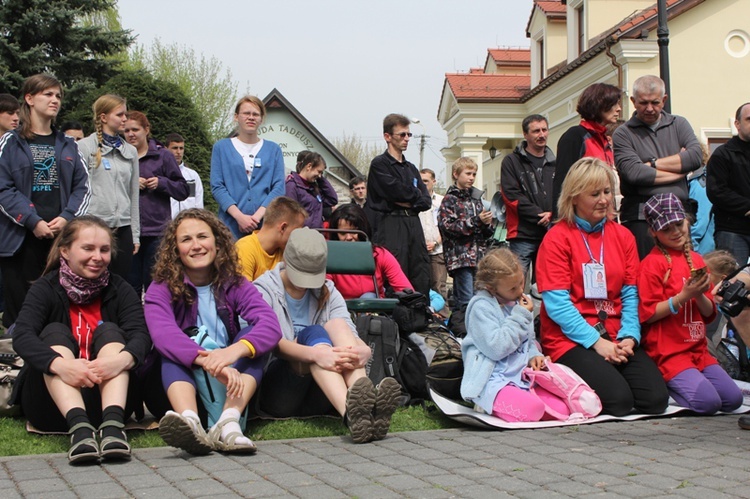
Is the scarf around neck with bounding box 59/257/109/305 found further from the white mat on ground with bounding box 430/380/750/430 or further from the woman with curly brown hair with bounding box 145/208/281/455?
the white mat on ground with bounding box 430/380/750/430

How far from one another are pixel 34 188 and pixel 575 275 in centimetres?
403

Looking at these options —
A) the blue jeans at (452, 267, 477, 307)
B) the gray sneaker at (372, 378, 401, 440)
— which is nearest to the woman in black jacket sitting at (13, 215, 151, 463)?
the gray sneaker at (372, 378, 401, 440)

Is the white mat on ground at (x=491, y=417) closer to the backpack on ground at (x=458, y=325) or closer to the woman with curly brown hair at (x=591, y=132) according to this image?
the backpack on ground at (x=458, y=325)

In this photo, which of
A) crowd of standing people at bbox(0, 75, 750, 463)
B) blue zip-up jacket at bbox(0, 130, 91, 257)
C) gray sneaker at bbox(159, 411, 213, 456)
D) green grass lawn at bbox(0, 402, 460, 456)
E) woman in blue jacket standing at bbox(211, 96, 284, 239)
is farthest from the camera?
woman in blue jacket standing at bbox(211, 96, 284, 239)

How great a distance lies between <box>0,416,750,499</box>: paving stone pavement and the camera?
4168mm

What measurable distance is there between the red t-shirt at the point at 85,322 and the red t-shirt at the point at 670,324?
12.2 feet

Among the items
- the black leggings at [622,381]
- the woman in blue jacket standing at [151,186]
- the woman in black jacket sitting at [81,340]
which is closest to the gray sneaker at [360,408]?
the woman in black jacket sitting at [81,340]

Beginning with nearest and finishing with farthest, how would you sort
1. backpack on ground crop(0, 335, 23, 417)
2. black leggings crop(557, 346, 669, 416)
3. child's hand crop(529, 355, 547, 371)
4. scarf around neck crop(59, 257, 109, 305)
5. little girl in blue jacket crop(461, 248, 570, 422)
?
scarf around neck crop(59, 257, 109, 305)
backpack on ground crop(0, 335, 23, 417)
little girl in blue jacket crop(461, 248, 570, 422)
black leggings crop(557, 346, 669, 416)
child's hand crop(529, 355, 547, 371)

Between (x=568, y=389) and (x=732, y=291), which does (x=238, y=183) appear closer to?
(x=568, y=389)

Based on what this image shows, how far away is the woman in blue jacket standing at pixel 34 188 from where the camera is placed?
670cm

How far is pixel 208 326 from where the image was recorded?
566 cm

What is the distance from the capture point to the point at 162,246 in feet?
18.8

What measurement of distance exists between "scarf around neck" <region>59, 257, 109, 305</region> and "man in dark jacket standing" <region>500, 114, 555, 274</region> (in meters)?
4.12

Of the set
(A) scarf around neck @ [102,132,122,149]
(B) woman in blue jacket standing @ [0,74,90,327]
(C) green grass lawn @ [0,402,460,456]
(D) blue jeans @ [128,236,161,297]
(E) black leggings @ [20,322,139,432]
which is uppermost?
(A) scarf around neck @ [102,132,122,149]
